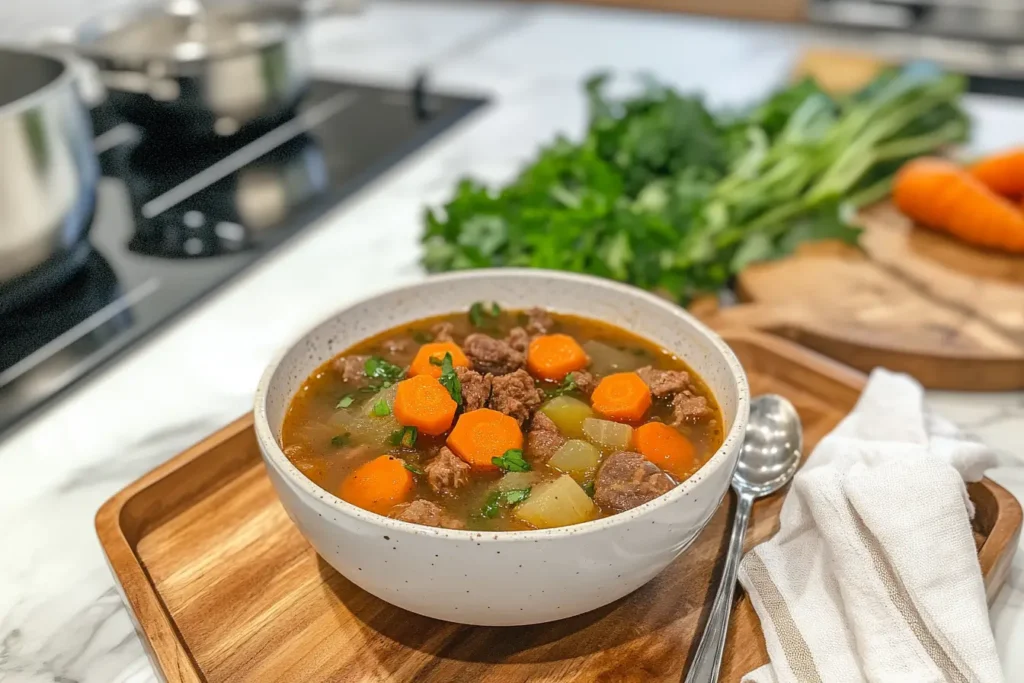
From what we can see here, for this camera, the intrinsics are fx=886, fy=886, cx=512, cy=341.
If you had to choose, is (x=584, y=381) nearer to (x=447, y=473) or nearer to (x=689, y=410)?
(x=689, y=410)

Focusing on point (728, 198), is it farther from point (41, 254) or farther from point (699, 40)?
point (699, 40)

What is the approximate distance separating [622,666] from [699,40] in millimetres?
3535

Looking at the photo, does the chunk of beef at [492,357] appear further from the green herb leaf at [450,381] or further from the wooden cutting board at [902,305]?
the wooden cutting board at [902,305]

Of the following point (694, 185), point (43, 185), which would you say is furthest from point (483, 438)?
point (694, 185)

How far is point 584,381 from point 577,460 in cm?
21

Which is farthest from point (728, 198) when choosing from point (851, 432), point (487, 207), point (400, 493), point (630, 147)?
point (400, 493)

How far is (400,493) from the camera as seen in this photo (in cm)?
132

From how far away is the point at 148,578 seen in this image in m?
1.41

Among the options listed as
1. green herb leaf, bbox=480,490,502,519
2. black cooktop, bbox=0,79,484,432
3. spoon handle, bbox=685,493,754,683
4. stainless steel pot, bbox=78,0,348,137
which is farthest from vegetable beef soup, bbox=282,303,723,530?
stainless steel pot, bbox=78,0,348,137

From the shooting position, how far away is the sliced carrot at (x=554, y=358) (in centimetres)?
158

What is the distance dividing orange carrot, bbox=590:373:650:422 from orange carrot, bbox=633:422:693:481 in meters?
0.05

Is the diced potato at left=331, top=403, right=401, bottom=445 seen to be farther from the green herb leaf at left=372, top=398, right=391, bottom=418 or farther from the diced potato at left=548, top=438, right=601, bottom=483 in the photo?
the diced potato at left=548, top=438, right=601, bottom=483

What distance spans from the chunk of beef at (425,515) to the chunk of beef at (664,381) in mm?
442

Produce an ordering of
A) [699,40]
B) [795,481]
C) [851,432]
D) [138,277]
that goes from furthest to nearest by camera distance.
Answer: [699,40] → [138,277] → [851,432] → [795,481]
